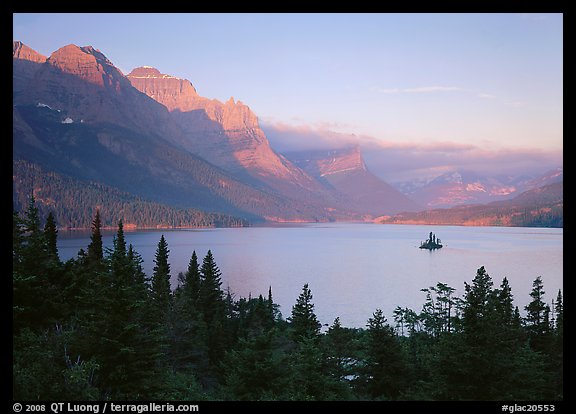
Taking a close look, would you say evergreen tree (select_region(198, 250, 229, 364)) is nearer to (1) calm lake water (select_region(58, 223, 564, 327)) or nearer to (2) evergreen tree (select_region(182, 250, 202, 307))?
(2) evergreen tree (select_region(182, 250, 202, 307))

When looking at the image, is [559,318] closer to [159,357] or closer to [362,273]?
[159,357]

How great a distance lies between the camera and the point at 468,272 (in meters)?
118

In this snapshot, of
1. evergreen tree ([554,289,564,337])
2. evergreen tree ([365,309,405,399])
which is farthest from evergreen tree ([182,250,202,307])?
evergreen tree ([554,289,564,337])

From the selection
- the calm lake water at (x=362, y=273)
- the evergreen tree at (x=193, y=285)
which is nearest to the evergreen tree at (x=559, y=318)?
the calm lake water at (x=362, y=273)

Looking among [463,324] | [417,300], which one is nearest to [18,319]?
[463,324]

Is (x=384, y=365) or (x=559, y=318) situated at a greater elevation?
(x=384, y=365)

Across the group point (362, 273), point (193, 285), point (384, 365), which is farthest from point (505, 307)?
point (362, 273)

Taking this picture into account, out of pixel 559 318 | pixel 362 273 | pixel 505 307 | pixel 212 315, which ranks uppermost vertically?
pixel 505 307

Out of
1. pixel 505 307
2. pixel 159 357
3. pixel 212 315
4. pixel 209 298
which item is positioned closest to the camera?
pixel 159 357

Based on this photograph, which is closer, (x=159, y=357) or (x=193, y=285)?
(x=159, y=357)

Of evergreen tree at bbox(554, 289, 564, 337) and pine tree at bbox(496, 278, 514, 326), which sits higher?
pine tree at bbox(496, 278, 514, 326)

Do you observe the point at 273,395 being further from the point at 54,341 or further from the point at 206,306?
the point at 206,306

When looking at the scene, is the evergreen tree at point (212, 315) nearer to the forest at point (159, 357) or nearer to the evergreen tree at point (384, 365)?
the forest at point (159, 357)

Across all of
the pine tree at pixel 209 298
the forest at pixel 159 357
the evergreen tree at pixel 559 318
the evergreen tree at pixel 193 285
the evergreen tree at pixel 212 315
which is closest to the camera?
the forest at pixel 159 357
